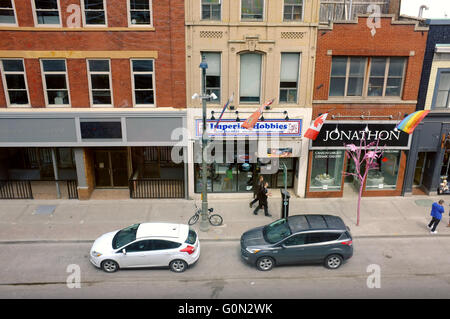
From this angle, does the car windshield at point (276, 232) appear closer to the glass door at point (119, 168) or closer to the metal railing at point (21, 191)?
the glass door at point (119, 168)

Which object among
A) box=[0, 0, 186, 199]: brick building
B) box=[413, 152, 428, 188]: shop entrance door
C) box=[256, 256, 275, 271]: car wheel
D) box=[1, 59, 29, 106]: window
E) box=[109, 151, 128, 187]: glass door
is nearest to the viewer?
box=[256, 256, 275, 271]: car wheel

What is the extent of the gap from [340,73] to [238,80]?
508cm

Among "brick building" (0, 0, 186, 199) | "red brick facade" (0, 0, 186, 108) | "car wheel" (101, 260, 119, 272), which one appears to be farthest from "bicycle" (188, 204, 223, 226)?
"red brick facade" (0, 0, 186, 108)

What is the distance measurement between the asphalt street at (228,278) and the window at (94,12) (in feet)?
33.1

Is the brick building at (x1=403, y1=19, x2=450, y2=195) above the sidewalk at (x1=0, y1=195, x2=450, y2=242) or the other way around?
above

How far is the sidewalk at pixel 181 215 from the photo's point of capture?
44.1 feet

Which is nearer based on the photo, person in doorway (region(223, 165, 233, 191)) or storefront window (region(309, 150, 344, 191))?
storefront window (region(309, 150, 344, 191))

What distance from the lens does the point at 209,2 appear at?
14.7m

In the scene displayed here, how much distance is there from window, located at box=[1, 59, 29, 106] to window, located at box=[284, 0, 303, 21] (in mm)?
12699

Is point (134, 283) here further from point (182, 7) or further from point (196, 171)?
point (182, 7)

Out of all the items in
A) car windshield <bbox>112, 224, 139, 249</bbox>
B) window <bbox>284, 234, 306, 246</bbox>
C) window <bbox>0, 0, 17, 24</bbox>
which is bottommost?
car windshield <bbox>112, 224, 139, 249</bbox>

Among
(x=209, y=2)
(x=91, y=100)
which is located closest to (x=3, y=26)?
(x=91, y=100)

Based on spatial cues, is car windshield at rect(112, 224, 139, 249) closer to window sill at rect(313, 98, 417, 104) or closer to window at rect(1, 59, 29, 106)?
window at rect(1, 59, 29, 106)

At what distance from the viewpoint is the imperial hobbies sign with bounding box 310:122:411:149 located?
16062 mm
